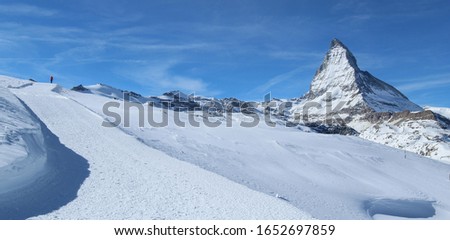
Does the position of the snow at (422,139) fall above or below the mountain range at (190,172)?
above

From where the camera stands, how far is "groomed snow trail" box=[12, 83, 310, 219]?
11.0 metres

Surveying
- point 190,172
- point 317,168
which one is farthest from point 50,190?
point 317,168

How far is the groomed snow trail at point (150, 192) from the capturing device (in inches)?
431

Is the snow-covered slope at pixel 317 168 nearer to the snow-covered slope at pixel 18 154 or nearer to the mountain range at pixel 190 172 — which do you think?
the mountain range at pixel 190 172

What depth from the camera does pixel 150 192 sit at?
12742mm

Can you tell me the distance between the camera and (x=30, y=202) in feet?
35.6

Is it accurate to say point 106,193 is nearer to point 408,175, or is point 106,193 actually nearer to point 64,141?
point 64,141

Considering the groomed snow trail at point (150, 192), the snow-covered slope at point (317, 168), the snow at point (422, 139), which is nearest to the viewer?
the groomed snow trail at point (150, 192)

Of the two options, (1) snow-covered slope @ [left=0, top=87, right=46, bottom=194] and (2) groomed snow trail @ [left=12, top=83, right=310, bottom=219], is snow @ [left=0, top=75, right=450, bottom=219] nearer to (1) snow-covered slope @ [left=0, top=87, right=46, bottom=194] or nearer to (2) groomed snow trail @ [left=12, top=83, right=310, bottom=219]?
(2) groomed snow trail @ [left=12, top=83, right=310, bottom=219]

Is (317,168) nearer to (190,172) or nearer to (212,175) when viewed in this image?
(212,175)

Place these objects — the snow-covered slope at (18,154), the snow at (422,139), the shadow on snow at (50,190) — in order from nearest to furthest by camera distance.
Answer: the shadow on snow at (50,190), the snow-covered slope at (18,154), the snow at (422,139)

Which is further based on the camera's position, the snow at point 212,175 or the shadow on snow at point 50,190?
the snow at point 212,175

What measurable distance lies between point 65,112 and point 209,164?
1597cm

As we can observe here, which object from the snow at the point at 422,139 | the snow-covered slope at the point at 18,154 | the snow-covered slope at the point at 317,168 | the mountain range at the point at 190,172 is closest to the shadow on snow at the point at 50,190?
the mountain range at the point at 190,172
